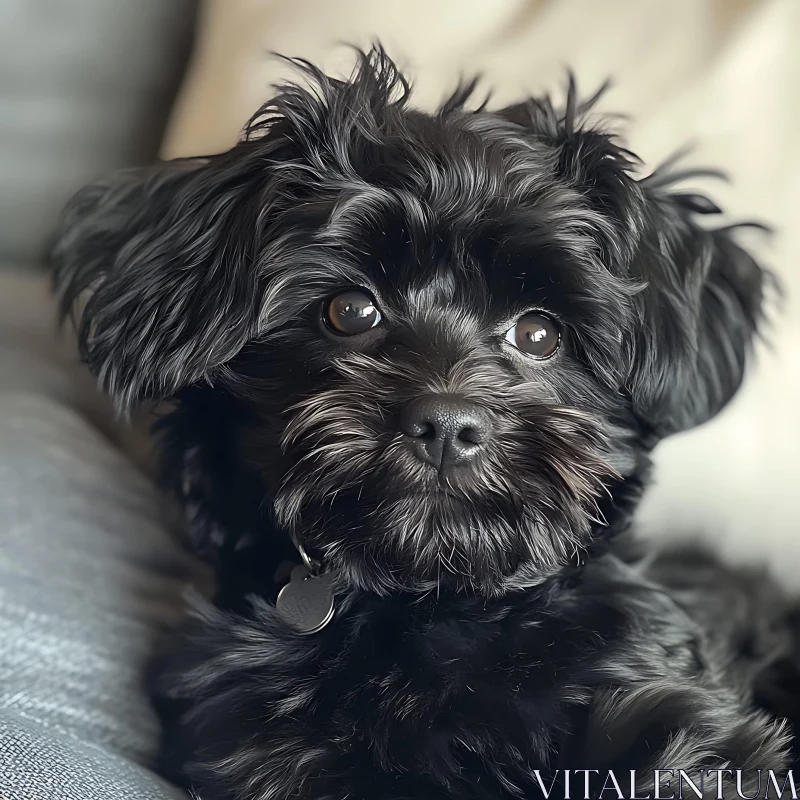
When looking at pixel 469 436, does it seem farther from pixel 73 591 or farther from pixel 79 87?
pixel 79 87

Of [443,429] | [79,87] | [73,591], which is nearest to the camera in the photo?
[443,429]

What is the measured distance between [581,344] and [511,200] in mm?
323

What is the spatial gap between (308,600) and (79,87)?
260 cm

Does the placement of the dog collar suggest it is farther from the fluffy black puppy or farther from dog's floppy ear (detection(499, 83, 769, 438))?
dog's floppy ear (detection(499, 83, 769, 438))

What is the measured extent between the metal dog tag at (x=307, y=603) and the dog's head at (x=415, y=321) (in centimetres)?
9

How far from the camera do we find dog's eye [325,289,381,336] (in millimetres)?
1714

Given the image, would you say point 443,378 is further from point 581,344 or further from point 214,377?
point 214,377

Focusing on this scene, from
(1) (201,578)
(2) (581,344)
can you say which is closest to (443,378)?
(2) (581,344)

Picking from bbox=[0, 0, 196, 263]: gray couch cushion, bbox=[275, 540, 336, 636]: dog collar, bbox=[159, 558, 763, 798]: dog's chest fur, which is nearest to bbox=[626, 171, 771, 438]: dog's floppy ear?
bbox=[159, 558, 763, 798]: dog's chest fur

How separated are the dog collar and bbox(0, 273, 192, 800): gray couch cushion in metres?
0.38

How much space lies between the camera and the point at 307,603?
69.0 inches

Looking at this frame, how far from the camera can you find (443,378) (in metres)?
1.62

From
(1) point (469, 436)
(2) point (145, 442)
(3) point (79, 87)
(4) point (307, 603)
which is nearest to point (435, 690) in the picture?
(4) point (307, 603)

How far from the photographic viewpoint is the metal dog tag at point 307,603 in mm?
1735
